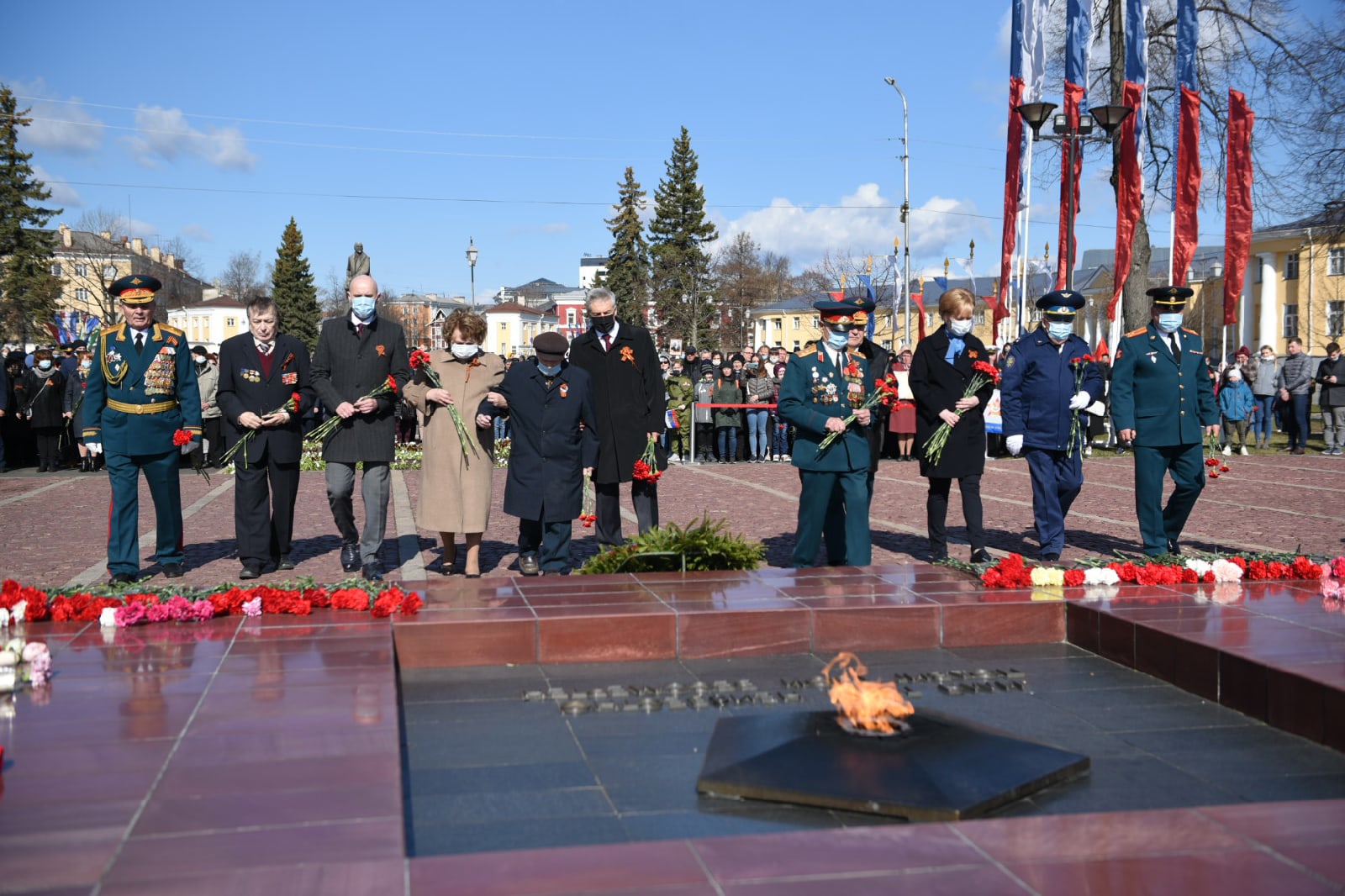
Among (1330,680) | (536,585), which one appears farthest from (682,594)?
(1330,680)

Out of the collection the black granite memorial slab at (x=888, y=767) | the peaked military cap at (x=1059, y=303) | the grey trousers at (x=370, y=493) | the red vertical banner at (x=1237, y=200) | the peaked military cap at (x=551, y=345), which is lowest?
the black granite memorial slab at (x=888, y=767)

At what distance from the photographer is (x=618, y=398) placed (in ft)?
30.0

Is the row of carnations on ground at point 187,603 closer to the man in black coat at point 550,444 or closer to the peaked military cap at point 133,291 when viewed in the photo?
the man in black coat at point 550,444

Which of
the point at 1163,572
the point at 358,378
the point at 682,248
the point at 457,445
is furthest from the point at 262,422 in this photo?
the point at 682,248

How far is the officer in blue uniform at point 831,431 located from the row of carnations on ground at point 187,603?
2853 millimetres

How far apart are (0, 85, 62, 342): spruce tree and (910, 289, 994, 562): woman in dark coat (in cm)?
5204

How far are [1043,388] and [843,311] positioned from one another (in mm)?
1984

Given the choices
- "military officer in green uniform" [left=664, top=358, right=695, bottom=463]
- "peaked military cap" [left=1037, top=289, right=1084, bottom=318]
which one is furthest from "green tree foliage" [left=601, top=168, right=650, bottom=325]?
"peaked military cap" [left=1037, top=289, right=1084, bottom=318]

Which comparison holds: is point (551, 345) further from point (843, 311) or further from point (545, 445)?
point (843, 311)

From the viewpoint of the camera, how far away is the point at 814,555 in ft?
27.4

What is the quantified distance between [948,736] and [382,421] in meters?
5.20

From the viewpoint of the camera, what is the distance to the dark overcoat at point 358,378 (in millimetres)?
8516

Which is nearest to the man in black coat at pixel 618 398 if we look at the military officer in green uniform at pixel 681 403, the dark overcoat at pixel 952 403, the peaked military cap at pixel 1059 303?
the dark overcoat at pixel 952 403

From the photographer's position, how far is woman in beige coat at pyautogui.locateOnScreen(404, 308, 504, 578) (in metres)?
8.56
